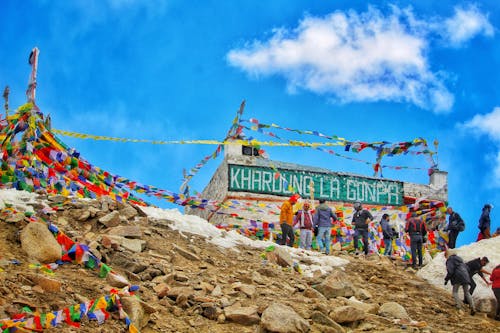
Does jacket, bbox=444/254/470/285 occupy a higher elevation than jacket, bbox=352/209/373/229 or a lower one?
lower

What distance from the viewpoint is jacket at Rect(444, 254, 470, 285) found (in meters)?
18.3

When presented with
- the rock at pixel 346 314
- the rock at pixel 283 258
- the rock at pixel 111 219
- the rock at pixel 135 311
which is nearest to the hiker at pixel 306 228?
the rock at pixel 283 258

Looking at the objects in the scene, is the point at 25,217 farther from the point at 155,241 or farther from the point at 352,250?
the point at 352,250

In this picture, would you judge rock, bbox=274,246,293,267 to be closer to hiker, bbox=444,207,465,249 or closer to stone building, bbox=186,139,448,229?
hiker, bbox=444,207,465,249

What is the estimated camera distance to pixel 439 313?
17.8 m

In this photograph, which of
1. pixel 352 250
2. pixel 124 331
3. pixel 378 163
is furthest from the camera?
pixel 378 163

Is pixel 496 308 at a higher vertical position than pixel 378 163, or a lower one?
lower

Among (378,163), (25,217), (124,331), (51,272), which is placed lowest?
(124,331)

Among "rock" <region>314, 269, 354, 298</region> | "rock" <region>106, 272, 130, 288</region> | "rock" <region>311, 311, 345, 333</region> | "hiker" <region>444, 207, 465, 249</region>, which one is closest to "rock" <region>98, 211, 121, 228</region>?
"rock" <region>106, 272, 130, 288</region>

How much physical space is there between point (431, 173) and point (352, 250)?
37.0 ft

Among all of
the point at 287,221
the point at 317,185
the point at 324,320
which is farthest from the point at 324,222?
the point at 317,185

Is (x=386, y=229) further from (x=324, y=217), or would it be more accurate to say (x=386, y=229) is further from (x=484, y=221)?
(x=484, y=221)

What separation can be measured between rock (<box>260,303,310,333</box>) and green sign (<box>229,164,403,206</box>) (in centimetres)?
1756

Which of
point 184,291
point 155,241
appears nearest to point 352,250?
point 155,241
